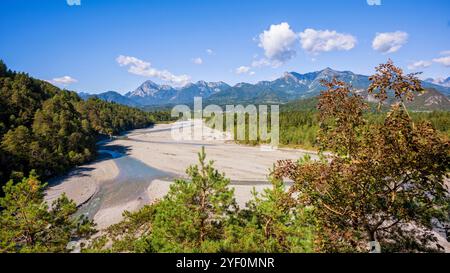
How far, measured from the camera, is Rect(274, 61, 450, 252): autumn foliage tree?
15.5 feet

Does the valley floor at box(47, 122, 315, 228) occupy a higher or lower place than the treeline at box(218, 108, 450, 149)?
lower

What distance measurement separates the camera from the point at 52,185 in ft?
140

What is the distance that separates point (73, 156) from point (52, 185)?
44.8 ft

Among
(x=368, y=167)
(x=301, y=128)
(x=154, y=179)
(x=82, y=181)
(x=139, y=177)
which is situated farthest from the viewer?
(x=301, y=128)

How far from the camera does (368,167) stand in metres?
5.04

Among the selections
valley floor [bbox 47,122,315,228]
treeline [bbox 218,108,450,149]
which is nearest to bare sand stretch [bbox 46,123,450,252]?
valley floor [bbox 47,122,315,228]

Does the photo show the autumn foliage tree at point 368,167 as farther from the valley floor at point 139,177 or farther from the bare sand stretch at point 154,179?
the valley floor at point 139,177

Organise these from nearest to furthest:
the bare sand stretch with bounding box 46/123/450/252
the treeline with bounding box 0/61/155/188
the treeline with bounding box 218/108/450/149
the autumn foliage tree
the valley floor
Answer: the autumn foliage tree
the bare sand stretch with bounding box 46/123/450/252
the valley floor
the treeline with bounding box 0/61/155/188
the treeline with bounding box 218/108/450/149

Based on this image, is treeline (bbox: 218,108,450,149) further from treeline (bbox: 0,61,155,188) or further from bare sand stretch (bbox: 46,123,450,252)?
treeline (bbox: 0,61,155,188)


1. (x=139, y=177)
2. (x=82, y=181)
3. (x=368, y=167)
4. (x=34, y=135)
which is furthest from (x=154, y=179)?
(x=368, y=167)

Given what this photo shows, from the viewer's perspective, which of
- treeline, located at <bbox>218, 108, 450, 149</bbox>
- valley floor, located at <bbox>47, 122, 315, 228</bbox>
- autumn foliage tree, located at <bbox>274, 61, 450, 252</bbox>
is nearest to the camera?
autumn foliage tree, located at <bbox>274, 61, 450, 252</bbox>

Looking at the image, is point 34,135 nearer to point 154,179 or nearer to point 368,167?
point 154,179

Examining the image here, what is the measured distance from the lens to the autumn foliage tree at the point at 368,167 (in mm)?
4727
